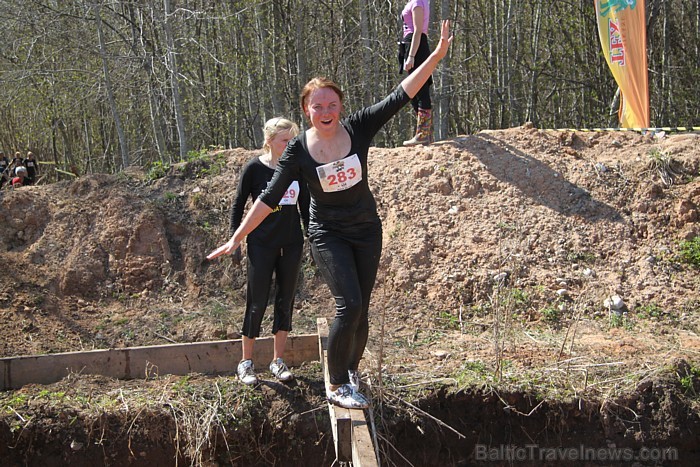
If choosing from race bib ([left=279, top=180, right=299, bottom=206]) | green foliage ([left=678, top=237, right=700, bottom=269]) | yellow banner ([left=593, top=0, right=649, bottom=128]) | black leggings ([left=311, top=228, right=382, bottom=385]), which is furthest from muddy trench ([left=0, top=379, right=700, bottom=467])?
yellow banner ([left=593, top=0, right=649, bottom=128])

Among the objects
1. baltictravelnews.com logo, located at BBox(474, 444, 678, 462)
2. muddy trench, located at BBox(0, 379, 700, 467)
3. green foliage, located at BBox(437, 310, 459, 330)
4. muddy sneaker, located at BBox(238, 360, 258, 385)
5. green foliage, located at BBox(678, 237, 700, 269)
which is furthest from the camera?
green foliage, located at BBox(678, 237, 700, 269)

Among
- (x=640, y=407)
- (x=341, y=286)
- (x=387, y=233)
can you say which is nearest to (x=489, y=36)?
(x=387, y=233)

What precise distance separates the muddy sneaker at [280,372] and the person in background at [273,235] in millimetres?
293

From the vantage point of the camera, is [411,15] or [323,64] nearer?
[411,15]

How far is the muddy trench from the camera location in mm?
5043

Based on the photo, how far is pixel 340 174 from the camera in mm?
3971

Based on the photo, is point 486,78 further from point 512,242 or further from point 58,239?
point 58,239

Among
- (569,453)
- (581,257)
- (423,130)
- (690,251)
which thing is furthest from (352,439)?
(423,130)

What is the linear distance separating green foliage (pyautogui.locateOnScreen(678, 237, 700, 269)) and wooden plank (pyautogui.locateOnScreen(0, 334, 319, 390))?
13.7ft

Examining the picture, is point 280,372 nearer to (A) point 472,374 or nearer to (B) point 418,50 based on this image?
(A) point 472,374

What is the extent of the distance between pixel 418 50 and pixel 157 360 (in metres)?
4.92

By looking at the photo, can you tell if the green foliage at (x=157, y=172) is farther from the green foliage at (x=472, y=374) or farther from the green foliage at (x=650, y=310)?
the green foliage at (x=650, y=310)

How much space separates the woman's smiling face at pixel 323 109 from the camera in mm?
4027

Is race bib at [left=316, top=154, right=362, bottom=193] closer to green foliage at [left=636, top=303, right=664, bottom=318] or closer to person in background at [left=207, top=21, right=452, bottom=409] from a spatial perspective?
person in background at [left=207, top=21, right=452, bottom=409]
